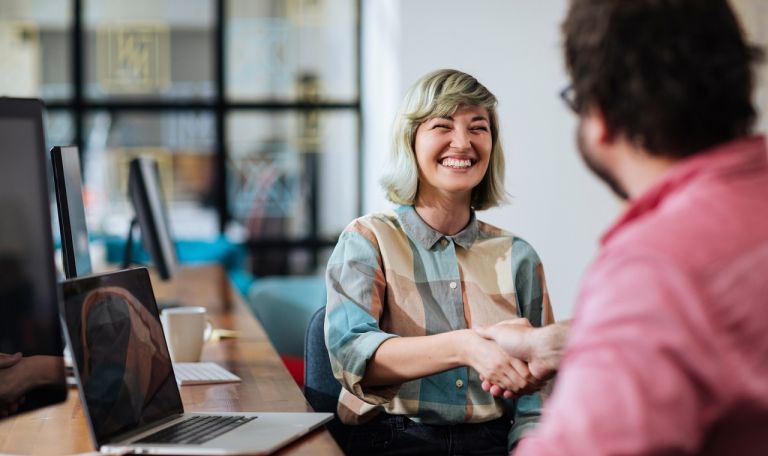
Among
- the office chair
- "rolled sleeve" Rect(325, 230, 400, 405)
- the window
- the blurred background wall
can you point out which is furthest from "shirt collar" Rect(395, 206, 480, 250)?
the window

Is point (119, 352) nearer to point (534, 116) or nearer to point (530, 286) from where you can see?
point (530, 286)

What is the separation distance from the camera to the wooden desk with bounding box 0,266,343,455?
1.53 meters

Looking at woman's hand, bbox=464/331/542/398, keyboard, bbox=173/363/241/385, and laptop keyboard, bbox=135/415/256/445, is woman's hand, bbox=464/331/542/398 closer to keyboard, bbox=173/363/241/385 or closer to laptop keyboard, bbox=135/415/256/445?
laptop keyboard, bbox=135/415/256/445

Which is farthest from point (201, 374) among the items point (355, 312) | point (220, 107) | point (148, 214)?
point (220, 107)

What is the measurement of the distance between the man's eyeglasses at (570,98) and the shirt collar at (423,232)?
92cm

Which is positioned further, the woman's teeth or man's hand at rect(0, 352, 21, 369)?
the woman's teeth

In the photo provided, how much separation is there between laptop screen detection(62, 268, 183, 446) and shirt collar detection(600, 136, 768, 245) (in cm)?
77

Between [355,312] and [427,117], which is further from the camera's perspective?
[427,117]

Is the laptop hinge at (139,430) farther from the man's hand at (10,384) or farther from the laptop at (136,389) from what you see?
the man's hand at (10,384)

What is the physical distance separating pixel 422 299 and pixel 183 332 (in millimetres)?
588

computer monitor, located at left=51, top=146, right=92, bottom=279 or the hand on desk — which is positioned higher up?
computer monitor, located at left=51, top=146, right=92, bottom=279

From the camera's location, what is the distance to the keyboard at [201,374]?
2.05m

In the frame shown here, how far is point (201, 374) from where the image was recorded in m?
2.12

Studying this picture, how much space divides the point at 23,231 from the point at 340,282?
841 mm
